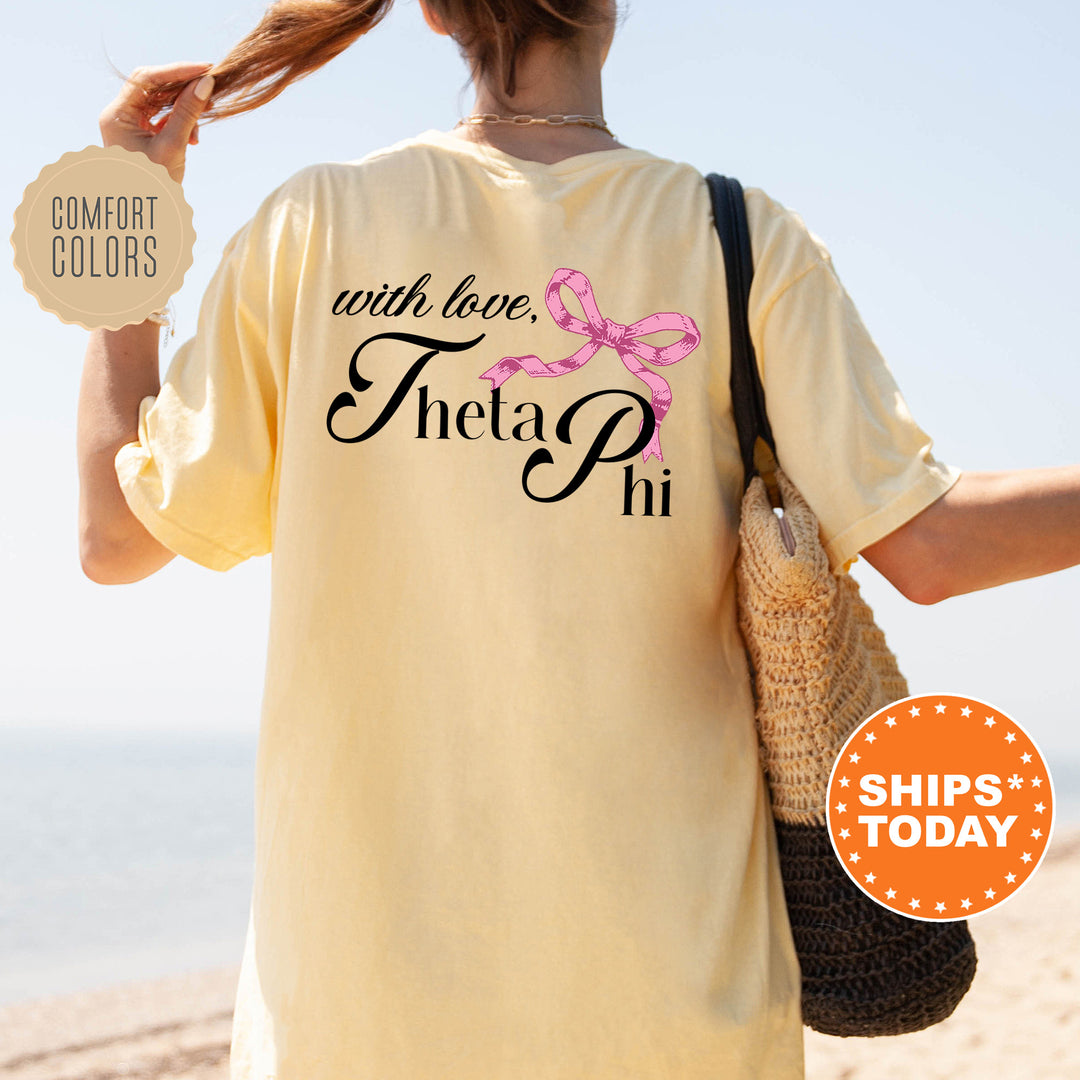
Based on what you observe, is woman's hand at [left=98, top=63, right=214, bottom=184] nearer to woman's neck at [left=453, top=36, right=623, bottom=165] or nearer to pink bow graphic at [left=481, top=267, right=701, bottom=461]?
woman's neck at [left=453, top=36, right=623, bottom=165]

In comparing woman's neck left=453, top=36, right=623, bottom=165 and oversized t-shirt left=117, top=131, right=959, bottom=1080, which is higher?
woman's neck left=453, top=36, right=623, bottom=165

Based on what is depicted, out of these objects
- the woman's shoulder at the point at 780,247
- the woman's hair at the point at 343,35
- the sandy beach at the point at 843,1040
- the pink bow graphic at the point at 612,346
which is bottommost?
the sandy beach at the point at 843,1040

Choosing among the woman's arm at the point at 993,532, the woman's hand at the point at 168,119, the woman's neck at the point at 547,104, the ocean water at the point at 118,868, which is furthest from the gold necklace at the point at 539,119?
the ocean water at the point at 118,868

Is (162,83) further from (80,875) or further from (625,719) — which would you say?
(80,875)

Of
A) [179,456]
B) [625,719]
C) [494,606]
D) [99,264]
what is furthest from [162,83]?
[625,719]

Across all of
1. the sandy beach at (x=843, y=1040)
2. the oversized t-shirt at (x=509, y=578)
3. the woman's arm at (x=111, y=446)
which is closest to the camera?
the oversized t-shirt at (x=509, y=578)

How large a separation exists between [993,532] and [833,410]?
0.58ft

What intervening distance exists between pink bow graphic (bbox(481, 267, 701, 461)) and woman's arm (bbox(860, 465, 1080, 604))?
0.25 m

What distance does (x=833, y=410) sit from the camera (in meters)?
1.06

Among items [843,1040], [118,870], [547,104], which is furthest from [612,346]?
[118,870]

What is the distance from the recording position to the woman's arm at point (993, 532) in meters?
1.03

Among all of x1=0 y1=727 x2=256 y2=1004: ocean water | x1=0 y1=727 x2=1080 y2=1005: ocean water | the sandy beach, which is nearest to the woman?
the sandy beach

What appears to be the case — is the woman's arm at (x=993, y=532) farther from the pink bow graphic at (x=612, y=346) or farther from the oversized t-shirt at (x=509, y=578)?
the pink bow graphic at (x=612, y=346)

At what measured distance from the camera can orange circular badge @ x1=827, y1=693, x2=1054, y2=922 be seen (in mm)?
1103
